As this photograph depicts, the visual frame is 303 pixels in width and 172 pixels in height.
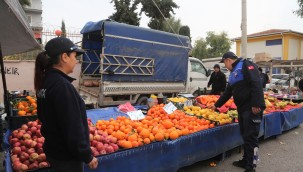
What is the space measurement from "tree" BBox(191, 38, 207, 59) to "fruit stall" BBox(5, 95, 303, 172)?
127 ft

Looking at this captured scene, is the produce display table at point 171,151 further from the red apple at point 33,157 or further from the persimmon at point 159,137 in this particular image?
the red apple at point 33,157

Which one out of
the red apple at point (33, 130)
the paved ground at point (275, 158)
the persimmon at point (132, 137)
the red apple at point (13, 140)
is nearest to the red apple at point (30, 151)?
the red apple at point (13, 140)

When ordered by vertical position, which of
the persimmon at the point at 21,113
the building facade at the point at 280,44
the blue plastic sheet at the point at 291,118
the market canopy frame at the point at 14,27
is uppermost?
the building facade at the point at 280,44

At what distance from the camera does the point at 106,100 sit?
26.2 feet

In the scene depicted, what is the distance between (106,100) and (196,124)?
417cm

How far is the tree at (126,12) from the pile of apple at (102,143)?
71.6 ft

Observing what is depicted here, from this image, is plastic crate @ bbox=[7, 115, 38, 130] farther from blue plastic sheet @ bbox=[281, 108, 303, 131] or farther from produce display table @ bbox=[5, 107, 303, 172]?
blue plastic sheet @ bbox=[281, 108, 303, 131]

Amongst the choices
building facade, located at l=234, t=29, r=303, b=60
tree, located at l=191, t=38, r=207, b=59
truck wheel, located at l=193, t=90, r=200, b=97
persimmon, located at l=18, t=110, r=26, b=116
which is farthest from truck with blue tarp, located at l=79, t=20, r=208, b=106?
tree, located at l=191, t=38, r=207, b=59

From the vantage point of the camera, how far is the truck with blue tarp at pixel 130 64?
778cm

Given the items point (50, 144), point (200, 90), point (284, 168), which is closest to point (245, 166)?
point (284, 168)

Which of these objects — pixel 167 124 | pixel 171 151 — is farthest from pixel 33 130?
pixel 167 124

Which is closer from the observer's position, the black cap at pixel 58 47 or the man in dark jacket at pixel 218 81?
the black cap at pixel 58 47

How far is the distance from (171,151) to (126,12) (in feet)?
72.6

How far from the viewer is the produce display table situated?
3078 millimetres
